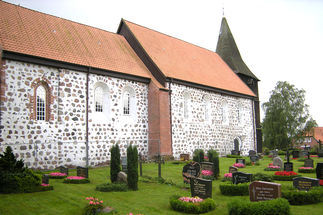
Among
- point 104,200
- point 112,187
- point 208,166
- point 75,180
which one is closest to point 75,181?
point 75,180

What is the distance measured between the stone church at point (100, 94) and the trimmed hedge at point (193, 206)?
895 cm

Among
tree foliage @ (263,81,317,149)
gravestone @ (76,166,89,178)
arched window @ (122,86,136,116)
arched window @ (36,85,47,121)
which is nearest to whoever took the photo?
gravestone @ (76,166,89,178)

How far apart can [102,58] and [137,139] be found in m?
5.80

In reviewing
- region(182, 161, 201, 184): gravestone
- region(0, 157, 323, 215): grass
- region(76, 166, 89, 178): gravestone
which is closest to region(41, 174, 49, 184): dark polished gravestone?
region(0, 157, 323, 215): grass

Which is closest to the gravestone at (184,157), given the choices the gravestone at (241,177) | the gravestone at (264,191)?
the gravestone at (241,177)

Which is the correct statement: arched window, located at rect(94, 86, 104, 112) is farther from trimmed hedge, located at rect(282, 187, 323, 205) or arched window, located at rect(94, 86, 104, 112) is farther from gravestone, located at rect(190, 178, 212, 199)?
trimmed hedge, located at rect(282, 187, 323, 205)

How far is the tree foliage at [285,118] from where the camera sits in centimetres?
3972

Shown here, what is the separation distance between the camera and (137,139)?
1939cm

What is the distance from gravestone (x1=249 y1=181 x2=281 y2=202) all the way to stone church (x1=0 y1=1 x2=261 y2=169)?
10.6 meters

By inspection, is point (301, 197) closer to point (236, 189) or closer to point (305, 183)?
point (305, 183)

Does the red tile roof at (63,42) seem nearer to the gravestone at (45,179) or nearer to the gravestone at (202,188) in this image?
the gravestone at (45,179)

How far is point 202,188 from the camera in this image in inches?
364

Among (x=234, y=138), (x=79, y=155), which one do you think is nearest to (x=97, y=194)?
(x=79, y=155)

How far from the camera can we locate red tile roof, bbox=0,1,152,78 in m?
15.4
